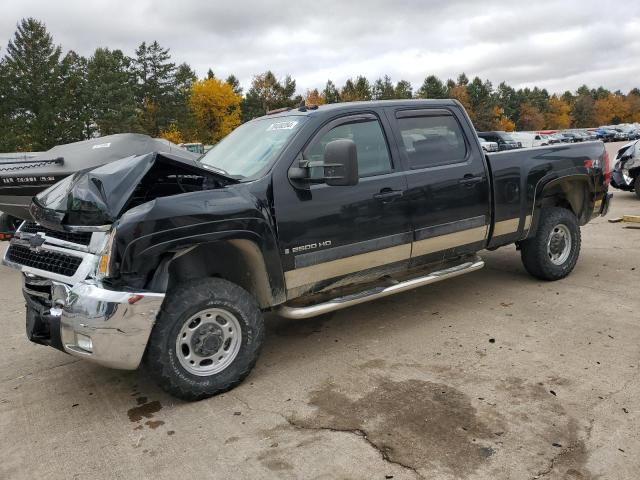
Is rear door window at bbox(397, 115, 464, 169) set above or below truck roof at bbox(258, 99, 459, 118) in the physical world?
below

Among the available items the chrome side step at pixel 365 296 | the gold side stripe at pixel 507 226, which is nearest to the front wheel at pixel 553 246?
the gold side stripe at pixel 507 226

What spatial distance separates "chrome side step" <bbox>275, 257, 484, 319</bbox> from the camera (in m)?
3.93

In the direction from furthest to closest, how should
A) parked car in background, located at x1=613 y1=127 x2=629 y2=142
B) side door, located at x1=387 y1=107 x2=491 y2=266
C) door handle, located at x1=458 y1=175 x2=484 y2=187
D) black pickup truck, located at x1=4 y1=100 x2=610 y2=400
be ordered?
parked car in background, located at x1=613 y1=127 x2=629 y2=142, door handle, located at x1=458 y1=175 x2=484 y2=187, side door, located at x1=387 y1=107 x2=491 y2=266, black pickup truck, located at x1=4 y1=100 x2=610 y2=400

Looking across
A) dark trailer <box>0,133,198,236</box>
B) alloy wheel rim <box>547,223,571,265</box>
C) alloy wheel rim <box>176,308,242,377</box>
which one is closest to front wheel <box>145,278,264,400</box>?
alloy wheel rim <box>176,308,242,377</box>

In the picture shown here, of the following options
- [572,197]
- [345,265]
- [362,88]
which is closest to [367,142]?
[345,265]

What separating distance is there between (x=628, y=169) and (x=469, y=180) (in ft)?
28.4

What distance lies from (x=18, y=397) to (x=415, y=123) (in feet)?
12.5

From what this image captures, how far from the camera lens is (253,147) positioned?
4398mm

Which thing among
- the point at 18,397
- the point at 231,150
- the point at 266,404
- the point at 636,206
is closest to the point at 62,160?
the point at 231,150

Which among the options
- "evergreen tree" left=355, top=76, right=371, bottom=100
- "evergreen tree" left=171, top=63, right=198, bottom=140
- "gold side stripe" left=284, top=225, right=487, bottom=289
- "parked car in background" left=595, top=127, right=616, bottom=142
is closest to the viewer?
"gold side stripe" left=284, top=225, right=487, bottom=289

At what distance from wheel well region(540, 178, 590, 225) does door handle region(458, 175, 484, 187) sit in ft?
3.98

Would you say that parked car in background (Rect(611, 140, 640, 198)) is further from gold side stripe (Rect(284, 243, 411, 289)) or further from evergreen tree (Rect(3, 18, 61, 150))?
evergreen tree (Rect(3, 18, 61, 150))

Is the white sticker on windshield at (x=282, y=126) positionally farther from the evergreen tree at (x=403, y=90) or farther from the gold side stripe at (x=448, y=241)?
the evergreen tree at (x=403, y=90)

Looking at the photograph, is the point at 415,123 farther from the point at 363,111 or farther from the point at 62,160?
the point at 62,160
